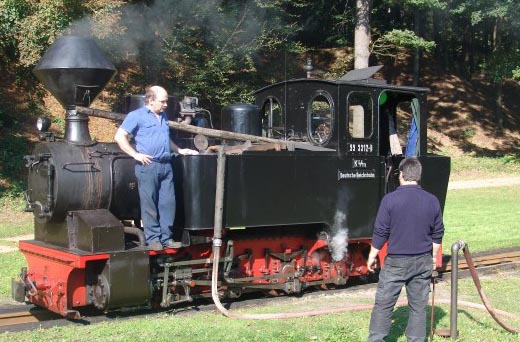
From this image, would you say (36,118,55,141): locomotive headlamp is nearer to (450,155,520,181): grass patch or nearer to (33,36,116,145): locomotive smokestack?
(33,36,116,145): locomotive smokestack

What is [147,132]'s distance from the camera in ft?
21.0

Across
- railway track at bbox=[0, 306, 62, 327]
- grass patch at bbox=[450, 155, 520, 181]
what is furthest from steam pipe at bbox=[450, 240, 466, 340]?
grass patch at bbox=[450, 155, 520, 181]

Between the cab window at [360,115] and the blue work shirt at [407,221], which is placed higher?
the cab window at [360,115]

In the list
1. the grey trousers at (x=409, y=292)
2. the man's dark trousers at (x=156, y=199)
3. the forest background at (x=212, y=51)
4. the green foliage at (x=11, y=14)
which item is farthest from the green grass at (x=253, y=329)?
the green foliage at (x=11, y=14)

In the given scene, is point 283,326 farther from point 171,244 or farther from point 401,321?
point 171,244

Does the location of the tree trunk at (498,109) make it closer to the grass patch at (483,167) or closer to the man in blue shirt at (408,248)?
the grass patch at (483,167)

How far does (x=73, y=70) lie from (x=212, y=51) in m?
13.9

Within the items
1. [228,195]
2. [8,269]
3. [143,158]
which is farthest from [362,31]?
[143,158]

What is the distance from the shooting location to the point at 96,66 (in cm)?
675

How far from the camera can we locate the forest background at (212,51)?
15234 mm

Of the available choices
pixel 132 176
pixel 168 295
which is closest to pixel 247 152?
pixel 132 176

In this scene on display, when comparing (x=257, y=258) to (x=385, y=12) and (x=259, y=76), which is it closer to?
(x=259, y=76)

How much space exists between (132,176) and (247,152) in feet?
4.28

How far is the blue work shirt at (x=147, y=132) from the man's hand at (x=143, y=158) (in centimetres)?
6
